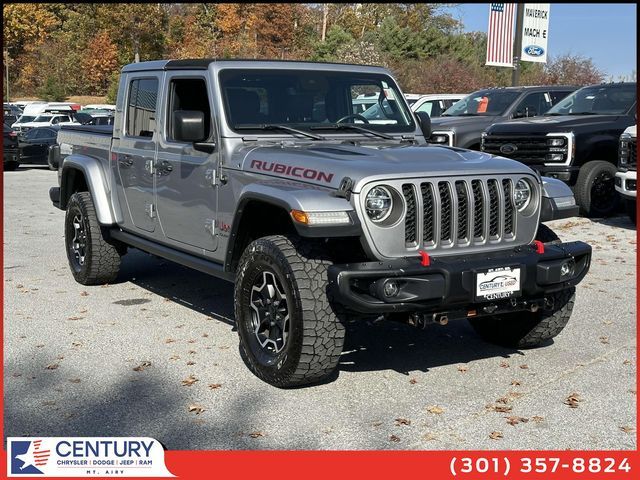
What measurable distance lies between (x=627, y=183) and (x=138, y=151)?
7.01 m

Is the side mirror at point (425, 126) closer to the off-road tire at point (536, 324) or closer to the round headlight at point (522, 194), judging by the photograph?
the round headlight at point (522, 194)

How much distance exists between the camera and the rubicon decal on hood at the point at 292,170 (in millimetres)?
5270

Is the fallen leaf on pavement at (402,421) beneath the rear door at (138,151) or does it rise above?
beneath

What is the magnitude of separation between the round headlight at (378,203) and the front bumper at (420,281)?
0.93 ft

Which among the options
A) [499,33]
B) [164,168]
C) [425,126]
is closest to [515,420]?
[425,126]

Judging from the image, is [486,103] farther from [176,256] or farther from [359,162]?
[359,162]

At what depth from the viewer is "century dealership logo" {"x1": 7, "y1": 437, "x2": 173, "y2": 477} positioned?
4.20 m

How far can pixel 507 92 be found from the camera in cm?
1642

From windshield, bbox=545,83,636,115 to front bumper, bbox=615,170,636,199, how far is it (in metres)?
2.29

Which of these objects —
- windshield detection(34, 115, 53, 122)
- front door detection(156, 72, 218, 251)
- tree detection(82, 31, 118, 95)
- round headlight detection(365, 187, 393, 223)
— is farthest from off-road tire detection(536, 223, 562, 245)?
tree detection(82, 31, 118, 95)

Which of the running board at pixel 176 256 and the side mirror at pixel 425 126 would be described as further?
the side mirror at pixel 425 126

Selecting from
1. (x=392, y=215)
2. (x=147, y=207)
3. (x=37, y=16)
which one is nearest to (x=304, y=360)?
(x=392, y=215)

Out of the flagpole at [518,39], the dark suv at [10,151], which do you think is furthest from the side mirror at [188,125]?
the dark suv at [10,151]

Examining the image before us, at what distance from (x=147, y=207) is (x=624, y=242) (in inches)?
261
